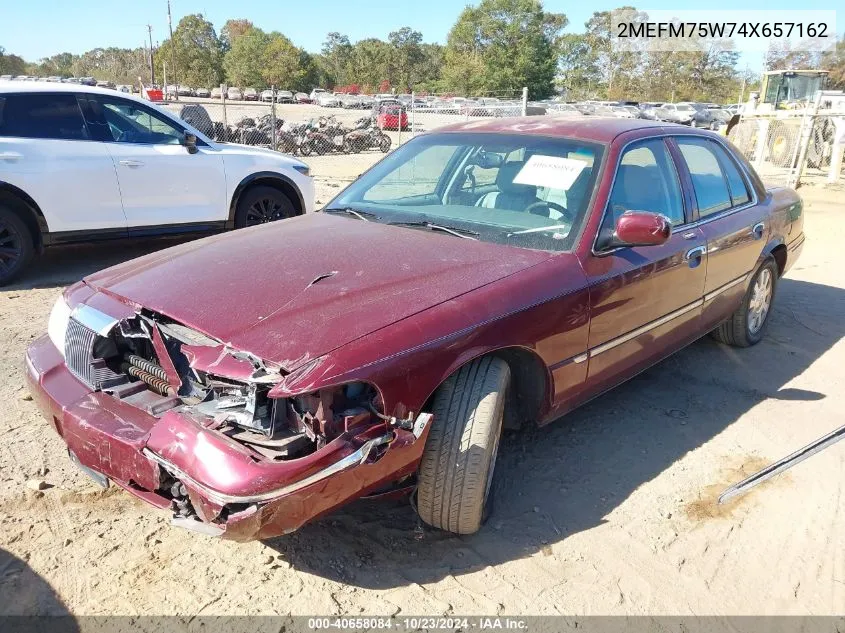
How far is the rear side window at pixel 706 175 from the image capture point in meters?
4.16

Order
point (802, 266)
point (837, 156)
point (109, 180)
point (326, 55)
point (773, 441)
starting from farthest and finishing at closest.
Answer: point (326, 55) < point (837, 156) < point (802, 266) < point (109, 180) < point (773, 441)

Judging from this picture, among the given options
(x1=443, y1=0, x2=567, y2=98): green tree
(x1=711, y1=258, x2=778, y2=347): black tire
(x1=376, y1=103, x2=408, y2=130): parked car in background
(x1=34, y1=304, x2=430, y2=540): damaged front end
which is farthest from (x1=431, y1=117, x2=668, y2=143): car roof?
(x1=443, y1=0, x2=567, y2=98): green tree

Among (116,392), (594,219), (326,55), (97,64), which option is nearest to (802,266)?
(594,219)

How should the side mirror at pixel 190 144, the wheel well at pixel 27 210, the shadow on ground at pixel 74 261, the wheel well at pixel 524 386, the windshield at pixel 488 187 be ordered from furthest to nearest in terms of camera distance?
1. the side mirror at pixel 190 144
2. the shadow on ground at pixel 74 261
3. the wheel well at pixel 27 210
4. the windshield at pixel 488 187
5. the wheel well at pixel 524 386

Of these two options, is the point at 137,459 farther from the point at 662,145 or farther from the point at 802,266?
the point at 802,266

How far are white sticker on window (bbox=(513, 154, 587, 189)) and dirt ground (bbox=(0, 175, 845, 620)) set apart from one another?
138 cm

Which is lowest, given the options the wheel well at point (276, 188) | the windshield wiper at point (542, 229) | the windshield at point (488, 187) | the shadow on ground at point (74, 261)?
the shadow on ground at point (74, 261)

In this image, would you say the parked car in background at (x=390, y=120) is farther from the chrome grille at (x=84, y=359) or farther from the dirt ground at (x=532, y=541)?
the chrome grille at (x=84, y=359)

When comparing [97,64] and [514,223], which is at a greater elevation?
[97,64]

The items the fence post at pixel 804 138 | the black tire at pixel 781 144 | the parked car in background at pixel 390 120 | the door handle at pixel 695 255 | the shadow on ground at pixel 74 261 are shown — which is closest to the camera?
the door handle at pixel 695 255

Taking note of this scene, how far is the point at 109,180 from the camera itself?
20.5ft

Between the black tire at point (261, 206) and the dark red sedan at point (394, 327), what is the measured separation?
11.5 ft

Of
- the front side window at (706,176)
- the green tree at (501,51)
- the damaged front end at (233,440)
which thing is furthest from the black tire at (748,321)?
the green tree at (501,51)

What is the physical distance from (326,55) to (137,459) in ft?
320
